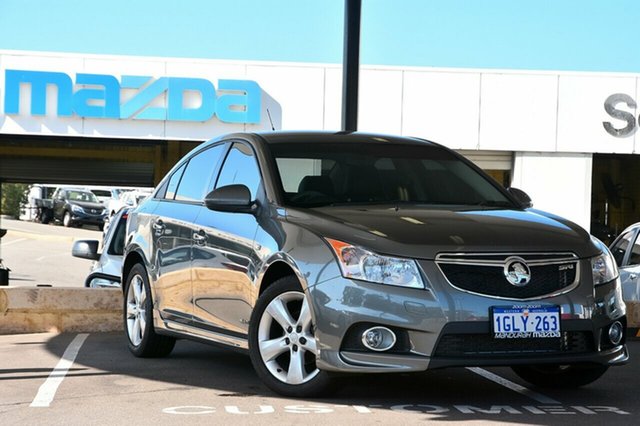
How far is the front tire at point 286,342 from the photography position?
630 centimetres

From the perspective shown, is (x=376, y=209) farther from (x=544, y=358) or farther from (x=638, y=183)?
(x=638, y=183)

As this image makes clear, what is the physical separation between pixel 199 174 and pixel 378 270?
2.59 metres

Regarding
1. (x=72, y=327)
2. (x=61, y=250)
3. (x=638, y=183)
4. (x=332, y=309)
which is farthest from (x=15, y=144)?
(x=332, y=309)

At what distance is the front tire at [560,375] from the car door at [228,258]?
1.68 m

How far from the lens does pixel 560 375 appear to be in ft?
23.5

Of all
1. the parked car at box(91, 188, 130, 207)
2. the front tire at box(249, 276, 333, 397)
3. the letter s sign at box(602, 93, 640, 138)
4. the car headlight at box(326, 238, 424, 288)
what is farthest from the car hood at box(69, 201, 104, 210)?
the car headlight at box(326, 238, 424, 288)

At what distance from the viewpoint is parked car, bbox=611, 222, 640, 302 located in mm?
11977

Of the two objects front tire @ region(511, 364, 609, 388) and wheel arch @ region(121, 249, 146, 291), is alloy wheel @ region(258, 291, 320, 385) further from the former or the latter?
wheel arch @ region(121, 249, 146, 291)

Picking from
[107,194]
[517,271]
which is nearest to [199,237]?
[517,271]

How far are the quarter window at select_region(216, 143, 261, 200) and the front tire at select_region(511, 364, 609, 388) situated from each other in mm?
1965

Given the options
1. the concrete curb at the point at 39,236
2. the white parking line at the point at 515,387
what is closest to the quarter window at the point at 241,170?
the white parking line at the point at 515,387

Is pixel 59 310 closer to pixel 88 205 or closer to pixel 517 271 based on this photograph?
pixel 517 271

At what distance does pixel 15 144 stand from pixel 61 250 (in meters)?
9.80

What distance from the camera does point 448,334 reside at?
594 cm
